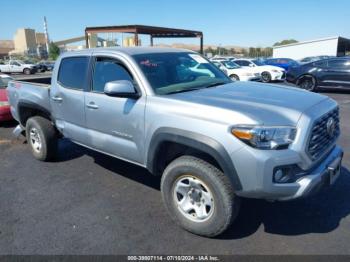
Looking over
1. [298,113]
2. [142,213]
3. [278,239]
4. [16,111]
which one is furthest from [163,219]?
[16,111]

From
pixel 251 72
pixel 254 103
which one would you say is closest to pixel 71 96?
pixel 254 103

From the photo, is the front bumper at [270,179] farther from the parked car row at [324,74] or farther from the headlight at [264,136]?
the parked car row at [324,74]

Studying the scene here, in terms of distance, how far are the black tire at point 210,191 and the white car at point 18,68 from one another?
1392 inches

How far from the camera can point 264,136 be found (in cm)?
256

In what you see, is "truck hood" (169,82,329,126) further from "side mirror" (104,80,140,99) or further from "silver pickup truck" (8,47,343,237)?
"side mirror" (104,80,140,99)

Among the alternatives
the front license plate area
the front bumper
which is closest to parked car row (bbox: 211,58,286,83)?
the front license plate area

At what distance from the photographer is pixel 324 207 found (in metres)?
3.59

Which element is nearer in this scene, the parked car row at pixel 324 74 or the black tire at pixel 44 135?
the black tire at pixel 44 135

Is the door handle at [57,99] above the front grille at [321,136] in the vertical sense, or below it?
above

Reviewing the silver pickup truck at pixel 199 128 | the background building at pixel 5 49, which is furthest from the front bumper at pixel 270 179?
the background building at pixel 5 49

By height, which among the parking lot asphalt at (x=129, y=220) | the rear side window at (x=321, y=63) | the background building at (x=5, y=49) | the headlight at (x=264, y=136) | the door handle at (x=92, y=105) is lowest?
the parking lot asphalt at (x=129, y=220)

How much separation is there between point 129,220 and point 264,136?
1.80m

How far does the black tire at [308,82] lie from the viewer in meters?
13.8

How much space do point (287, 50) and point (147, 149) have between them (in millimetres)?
50523
